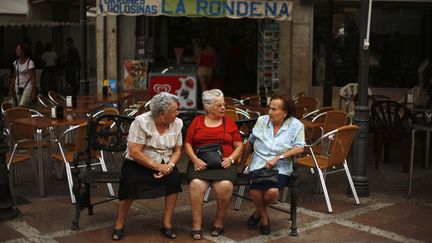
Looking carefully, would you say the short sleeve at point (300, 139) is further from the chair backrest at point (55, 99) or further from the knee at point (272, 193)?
the chair backrest at point (55, 99)

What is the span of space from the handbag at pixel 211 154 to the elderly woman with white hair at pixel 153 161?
0.22m

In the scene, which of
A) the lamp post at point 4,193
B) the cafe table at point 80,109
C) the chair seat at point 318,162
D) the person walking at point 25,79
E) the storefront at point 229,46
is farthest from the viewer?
the storefront at point 229,46

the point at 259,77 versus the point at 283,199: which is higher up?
the point at 259,77

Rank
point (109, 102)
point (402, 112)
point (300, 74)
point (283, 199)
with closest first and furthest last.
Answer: point (283, 199)
point (402, 112)
point (109, 102)
point (300, 74)

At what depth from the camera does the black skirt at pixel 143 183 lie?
208 inches

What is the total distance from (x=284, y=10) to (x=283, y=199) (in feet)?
13.0

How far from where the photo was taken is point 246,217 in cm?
604

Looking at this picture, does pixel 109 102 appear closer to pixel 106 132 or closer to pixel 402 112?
pixel 106 132

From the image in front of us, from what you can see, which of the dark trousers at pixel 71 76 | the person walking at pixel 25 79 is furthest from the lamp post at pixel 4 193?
the dark trousers at pixel 71 76

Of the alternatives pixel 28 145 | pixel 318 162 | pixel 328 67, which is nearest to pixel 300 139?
pixel 318 162

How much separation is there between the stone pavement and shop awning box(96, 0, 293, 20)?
11.0ft

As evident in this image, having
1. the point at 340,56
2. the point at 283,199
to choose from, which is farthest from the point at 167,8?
the point at 340,56

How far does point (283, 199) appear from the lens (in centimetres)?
657

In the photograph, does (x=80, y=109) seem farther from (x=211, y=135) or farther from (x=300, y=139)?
(x=300, y=139)
